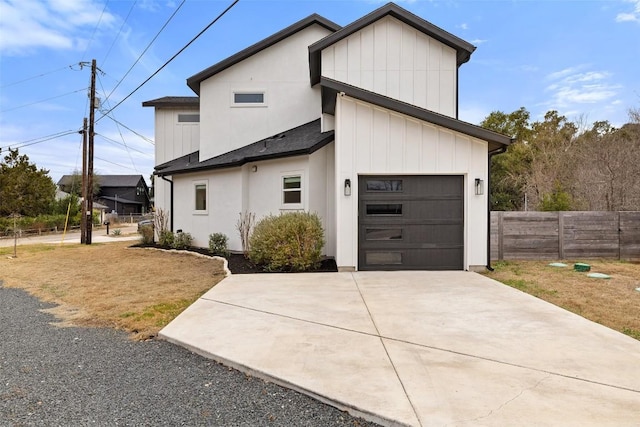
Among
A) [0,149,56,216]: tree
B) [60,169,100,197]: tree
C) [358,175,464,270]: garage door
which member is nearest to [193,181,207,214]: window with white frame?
[358,175,464,270]: garage door

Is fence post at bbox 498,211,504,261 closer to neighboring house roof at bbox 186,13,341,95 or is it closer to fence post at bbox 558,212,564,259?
fence post at bbox 558,212,564,259

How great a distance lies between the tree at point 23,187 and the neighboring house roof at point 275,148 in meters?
24.0

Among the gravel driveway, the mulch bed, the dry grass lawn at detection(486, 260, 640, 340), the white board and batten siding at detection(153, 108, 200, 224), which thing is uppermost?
the white board and batten siding at detection(153, 108, 200, 224)

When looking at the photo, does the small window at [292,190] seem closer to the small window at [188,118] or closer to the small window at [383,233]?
the small window at [383,233]

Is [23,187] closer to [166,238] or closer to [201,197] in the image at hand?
[166,238]

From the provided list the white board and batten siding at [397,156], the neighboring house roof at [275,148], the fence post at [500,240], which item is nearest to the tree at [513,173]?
the fence post at [500,240]

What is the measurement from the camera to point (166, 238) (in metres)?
13.3

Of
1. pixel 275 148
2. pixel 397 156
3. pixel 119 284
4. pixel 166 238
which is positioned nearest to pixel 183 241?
pixel 166 238

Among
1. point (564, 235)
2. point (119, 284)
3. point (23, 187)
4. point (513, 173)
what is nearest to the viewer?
point (119, 284)

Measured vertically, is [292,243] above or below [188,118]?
below

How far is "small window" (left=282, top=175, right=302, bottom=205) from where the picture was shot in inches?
407

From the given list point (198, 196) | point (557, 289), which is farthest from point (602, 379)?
point (198, 196)

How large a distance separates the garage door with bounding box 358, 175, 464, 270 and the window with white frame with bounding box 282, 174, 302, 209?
2.52 meters

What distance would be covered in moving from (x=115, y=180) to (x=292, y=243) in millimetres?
58955
